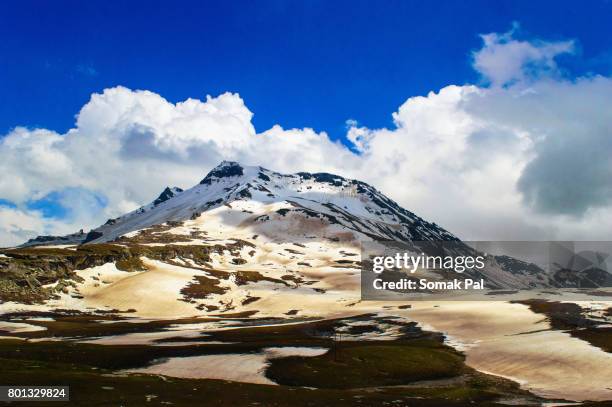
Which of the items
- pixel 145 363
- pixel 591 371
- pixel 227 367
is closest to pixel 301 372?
pixel 227 367

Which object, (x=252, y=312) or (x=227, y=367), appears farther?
(x=252, y=312)

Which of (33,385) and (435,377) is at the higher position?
(33,385)

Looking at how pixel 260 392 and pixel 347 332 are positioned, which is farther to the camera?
pixel 347 332

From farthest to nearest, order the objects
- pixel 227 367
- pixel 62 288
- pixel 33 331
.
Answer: pixel 62 288
pixel 33 331
pixel 227 367

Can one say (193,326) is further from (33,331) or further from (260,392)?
(260,392)

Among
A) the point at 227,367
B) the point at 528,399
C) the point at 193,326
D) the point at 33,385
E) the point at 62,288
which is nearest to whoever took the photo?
the point at 33,385

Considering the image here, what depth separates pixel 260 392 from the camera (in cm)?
5347

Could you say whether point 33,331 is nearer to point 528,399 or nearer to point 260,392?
point 260,392

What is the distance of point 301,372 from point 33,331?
233 feet

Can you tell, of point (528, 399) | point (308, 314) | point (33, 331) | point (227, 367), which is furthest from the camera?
point (308, 314)

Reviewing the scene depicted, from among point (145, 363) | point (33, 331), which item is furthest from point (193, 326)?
point (145, 363)

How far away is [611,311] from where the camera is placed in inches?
5089

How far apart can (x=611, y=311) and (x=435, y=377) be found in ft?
278

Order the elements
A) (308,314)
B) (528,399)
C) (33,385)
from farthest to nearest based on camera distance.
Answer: (308,314) → (528,399) → (33,385)
